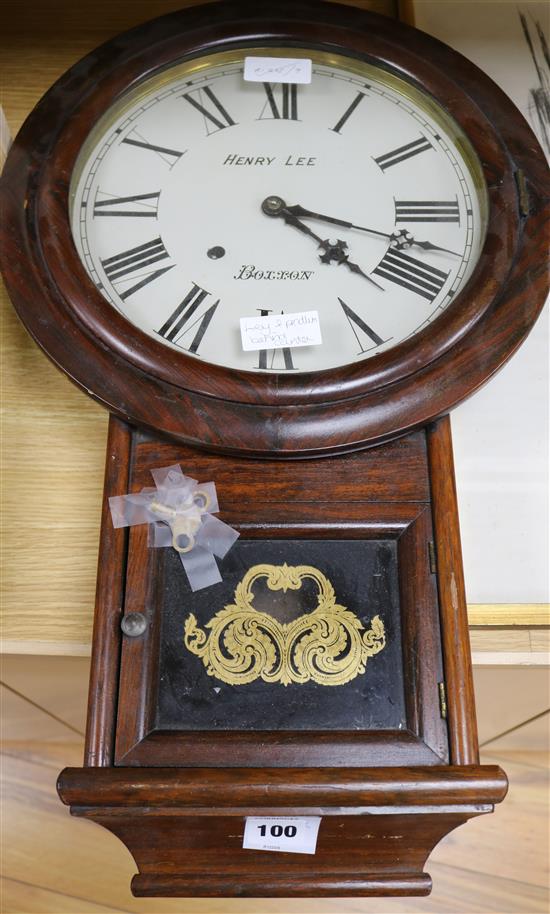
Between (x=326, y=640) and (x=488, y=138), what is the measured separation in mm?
603

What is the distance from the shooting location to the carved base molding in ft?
2.67

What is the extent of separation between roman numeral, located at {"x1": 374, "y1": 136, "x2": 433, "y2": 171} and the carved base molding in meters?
0.67

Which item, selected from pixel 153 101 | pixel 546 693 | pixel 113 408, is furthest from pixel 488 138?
pixel 546 693

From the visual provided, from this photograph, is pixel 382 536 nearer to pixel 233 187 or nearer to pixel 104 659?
pixel 104 659

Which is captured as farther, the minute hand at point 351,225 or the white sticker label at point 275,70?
the white sticker label at point 275,70

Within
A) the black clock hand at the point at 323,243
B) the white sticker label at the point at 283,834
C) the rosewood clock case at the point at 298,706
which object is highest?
the black clock hand at the point at 323,243

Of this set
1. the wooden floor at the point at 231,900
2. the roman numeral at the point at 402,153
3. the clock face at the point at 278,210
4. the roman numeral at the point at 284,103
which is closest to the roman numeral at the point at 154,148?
the clock face at the point at 278,210

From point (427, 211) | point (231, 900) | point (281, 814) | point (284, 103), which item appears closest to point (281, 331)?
point (427, 211)

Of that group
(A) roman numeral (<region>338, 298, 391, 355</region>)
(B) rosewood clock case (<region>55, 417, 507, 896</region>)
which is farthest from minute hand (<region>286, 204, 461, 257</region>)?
(B) rosewood clock case (<region>55, 417, 507, 896</region>)

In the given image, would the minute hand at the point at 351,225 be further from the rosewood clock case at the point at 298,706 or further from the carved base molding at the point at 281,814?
the carved base molding at the point at 281,814

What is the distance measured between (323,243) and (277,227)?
0.19ft

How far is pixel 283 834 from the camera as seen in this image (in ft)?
2.94

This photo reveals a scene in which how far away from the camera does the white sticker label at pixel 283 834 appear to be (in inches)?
35.0

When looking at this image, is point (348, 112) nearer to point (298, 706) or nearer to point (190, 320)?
point (190, 320)
